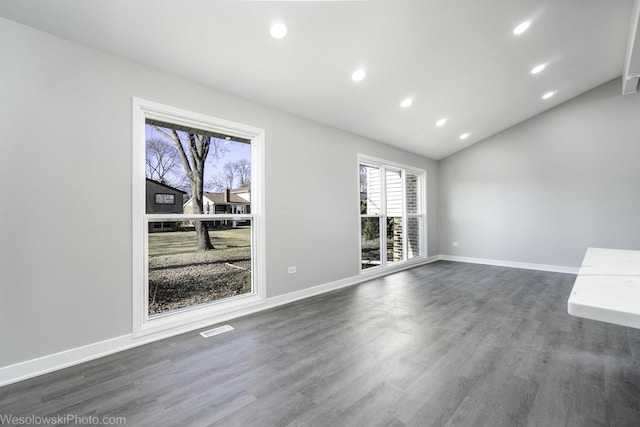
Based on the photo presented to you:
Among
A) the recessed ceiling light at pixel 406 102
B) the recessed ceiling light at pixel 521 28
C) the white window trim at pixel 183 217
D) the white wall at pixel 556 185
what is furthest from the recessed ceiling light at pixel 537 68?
the white window trim at pixel 183 217

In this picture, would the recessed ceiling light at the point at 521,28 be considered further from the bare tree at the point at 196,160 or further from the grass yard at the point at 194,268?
the grass yard at the point at 194,268

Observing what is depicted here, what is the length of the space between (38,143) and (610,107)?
8.47 metres

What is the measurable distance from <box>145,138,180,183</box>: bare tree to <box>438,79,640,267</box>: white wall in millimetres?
6632

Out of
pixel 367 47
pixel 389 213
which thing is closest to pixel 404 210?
pixel 389 213

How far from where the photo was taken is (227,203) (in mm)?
3301

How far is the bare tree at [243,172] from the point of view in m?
3.43

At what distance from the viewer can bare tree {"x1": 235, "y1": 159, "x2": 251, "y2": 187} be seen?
343cm

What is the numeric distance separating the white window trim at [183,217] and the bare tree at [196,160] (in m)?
0.13

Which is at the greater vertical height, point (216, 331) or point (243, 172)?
point (243, 172)

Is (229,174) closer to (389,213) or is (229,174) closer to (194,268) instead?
(194,268)

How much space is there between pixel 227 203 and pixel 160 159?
2.78 ft

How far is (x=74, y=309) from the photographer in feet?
7.25

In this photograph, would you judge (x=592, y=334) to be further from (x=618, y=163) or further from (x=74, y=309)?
(x=74, y=309)

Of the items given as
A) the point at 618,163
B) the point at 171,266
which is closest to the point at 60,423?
the point at 171,266
